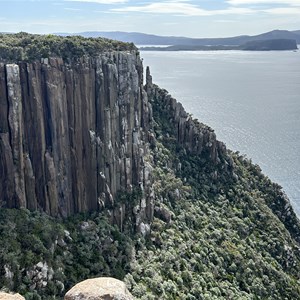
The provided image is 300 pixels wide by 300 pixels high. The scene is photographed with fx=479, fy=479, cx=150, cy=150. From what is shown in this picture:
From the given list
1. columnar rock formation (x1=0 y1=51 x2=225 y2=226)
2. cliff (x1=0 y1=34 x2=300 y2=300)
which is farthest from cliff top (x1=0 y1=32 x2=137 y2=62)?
columnar rock formation (x1=0 y1=51 x2=225 y2=226)

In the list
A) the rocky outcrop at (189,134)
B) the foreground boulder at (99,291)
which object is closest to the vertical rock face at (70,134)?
the rocky outcrop at (189,134)

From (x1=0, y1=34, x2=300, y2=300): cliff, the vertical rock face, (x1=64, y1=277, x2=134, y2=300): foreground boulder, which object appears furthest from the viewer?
the vertical rock face

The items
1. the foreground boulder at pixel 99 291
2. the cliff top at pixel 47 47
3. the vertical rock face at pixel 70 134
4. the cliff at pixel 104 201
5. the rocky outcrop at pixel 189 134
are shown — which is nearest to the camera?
the foreground boulder at pixel 99 291

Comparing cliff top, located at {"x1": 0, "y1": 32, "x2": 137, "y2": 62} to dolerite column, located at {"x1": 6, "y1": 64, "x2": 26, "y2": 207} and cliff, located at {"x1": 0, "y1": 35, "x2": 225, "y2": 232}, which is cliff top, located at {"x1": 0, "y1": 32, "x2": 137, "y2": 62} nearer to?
cliff, located at {"x1": 0, "y1": 35, "x2": 225, "y2": 232}

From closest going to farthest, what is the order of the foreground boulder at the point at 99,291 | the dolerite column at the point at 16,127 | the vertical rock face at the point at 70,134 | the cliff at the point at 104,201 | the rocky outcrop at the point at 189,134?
the foreground boulder at the point at 99,291, the dolerite column at the point at 16,127, the cliff at the point at 104,201, the vertical rock face at the point at 70,134, the rocky outcrop at the point at 189,134

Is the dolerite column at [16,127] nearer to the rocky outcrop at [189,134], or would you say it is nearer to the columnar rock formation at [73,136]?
the columnar rock formation at [73,136]

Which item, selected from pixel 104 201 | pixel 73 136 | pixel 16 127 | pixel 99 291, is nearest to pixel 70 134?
pixel 73 136
